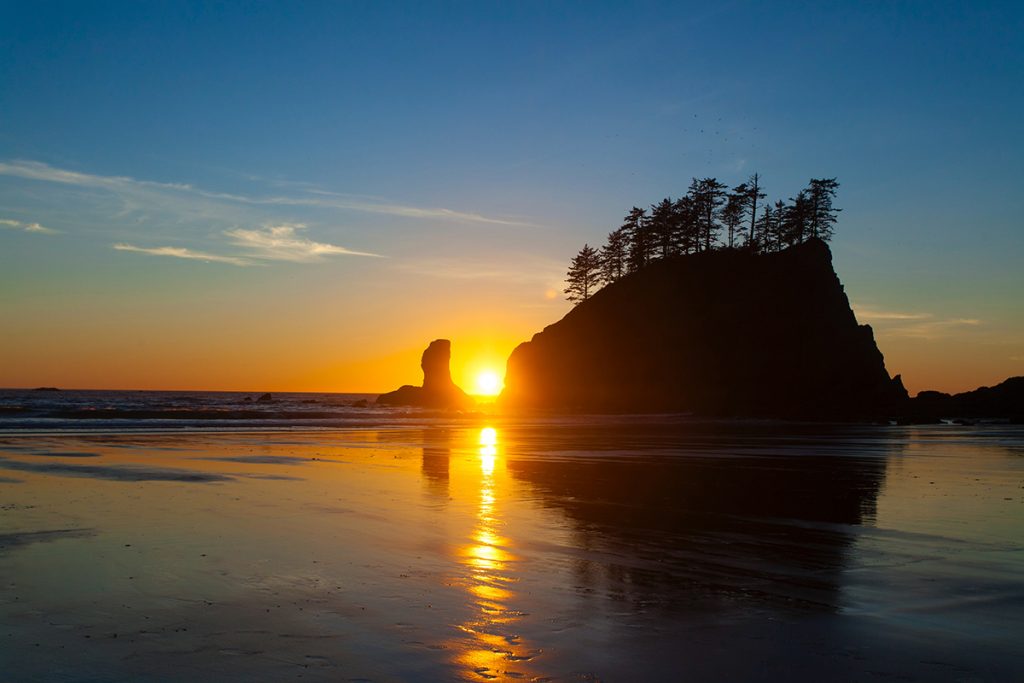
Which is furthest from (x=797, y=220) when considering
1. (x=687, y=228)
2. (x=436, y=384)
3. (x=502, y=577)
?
(x=502, y=577)

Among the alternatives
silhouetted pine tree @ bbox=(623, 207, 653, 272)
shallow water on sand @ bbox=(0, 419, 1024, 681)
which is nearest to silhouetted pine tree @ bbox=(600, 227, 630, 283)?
silhouetted pine tree @ bbox=(623, 207, 653, 272)

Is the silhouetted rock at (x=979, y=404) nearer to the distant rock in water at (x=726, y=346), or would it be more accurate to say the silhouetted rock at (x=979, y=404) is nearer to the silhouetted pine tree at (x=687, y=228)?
the distant rock in water at (x=726, y=346)

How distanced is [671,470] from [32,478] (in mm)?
17745

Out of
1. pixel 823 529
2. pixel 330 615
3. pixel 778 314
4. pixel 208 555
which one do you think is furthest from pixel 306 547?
pixel 778 314

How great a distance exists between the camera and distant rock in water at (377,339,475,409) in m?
126

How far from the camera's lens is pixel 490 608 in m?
7.60

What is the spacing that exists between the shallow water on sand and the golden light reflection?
0.04m

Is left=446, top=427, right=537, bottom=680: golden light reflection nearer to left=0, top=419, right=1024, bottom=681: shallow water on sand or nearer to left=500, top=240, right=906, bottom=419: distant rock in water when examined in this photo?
left=0, top=419, right=1024, bottom=681: shallow water on sand

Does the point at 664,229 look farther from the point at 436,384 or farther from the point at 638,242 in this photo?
the point at 436,384

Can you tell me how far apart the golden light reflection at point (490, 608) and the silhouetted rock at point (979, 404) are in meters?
70.4

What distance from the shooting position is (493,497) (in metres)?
16.2

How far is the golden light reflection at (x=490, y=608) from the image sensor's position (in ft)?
19.5

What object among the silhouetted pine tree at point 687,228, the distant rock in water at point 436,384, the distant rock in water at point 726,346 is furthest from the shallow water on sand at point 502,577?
the distant rock in water at point 436,384

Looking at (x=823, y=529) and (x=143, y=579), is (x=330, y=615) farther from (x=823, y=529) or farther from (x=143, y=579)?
(x=823, y=529)
